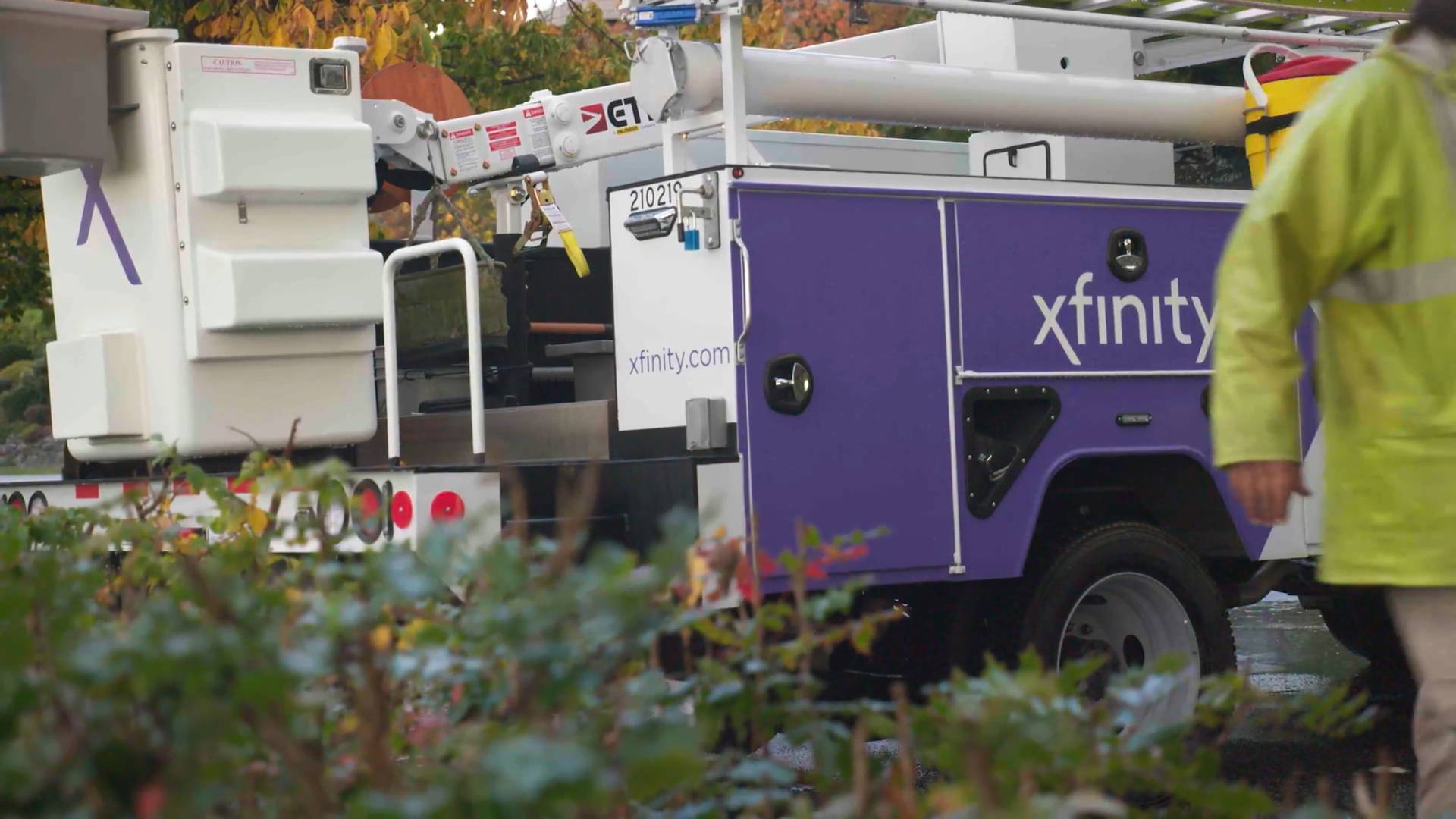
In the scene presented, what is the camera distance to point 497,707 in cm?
202

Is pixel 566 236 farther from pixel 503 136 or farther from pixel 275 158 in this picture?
pixel 275 158

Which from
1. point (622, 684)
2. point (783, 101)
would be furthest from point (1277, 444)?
point (783, 101)

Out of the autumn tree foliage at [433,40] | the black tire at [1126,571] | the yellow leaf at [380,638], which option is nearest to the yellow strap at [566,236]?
the black tire at [1126,571]

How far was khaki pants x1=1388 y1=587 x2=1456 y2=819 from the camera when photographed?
2953 millimetres

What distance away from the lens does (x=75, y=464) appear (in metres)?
5.98

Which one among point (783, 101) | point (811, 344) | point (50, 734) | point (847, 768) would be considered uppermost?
point (783, 101)

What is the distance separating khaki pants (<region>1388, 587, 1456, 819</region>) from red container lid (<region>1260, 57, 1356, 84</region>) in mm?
3667

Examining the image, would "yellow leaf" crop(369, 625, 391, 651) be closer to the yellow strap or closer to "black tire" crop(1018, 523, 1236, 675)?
"black tire" crop(1018, 523, 1236, 675)

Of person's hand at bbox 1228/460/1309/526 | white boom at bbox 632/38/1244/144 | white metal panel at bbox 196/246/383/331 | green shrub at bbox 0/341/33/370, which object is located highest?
green shrub at bbox 0/341/33/370

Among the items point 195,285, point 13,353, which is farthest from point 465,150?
point 13,353

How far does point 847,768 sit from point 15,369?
3304cm

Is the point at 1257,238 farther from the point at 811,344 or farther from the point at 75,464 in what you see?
the point at 75,464

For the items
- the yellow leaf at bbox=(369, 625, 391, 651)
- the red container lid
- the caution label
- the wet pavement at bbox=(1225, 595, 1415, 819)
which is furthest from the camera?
the caution label

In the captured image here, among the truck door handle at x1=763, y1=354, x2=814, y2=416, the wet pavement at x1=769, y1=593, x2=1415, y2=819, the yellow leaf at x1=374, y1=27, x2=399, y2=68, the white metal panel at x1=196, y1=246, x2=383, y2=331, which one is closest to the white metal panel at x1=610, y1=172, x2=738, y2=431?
the truck door handle at x1=763, y1=354, x2=814, y2=416
